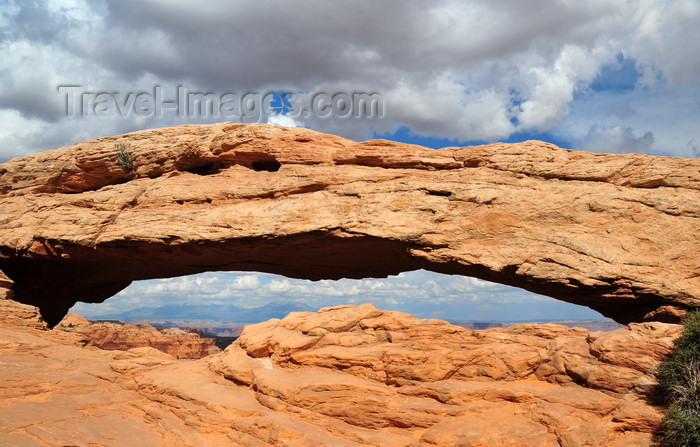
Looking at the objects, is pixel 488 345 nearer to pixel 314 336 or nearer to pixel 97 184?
pixel 314 336

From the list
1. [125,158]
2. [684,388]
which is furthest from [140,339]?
[684,388]

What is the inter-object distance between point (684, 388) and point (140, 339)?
157ft

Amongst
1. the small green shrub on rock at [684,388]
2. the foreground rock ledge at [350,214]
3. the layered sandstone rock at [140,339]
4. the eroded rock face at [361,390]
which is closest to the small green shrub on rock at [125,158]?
the foreground rock ledge at [350,214]

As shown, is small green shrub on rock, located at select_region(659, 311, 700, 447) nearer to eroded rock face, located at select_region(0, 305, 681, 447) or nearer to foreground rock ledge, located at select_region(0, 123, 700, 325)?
eroded rock face, located at select_region(0, 305, 681, 447)

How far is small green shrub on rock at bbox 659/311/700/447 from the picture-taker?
31.0 ft

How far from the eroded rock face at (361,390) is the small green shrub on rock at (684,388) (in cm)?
43

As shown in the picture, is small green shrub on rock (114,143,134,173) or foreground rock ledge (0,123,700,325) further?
small green shrub on rock (114,143,134,173)

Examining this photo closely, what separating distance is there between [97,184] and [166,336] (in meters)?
29.3

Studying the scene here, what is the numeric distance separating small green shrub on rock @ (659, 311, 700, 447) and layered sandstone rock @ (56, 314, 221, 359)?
39.8m

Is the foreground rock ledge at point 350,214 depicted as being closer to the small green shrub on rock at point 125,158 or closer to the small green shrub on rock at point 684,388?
the small green shrub on rock at point 125,158

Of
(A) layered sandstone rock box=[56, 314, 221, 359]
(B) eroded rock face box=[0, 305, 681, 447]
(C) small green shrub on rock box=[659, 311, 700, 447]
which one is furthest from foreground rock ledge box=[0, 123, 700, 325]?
(A) layered sandstone rock box=[56, 314, 221, 359]

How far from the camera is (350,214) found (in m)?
17.3

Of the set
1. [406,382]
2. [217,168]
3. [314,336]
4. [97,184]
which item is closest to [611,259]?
[406,382]

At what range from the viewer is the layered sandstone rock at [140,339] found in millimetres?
43812
